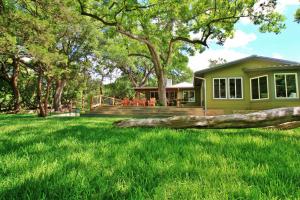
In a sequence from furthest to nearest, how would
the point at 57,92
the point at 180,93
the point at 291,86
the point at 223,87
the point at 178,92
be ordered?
the point at 180,93 → the point at 178,92 → the point at 57,92 → the point at 223,87 → the point at 291,86

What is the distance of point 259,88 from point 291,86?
2.41m

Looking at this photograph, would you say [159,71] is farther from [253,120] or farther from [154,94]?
[253,120]

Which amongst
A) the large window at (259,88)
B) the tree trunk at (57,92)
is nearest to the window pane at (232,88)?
the large window at (259,88)

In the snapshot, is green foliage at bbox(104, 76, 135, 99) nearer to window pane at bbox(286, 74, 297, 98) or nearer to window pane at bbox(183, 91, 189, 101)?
window pane at bbox(183, 91, 189, 101)

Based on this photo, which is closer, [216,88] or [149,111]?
[149,111]

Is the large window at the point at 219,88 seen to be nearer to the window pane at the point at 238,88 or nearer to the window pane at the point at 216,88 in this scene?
the window pane at the point at 216,88

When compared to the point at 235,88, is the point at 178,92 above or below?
above

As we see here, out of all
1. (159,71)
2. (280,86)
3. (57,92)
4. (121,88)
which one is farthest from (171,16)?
(121,88)

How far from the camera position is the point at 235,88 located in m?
22.4

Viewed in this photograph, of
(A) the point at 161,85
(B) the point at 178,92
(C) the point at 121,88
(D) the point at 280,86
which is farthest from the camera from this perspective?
(C) the point at 121,88

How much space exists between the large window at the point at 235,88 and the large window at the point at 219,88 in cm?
52

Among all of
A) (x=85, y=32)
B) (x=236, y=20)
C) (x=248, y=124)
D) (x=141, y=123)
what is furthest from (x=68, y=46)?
(x=248, y=124)

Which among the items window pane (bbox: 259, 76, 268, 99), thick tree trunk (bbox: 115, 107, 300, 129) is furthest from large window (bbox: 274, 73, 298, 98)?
thick tree trunk (bbox: 115, 107, 300, 129)

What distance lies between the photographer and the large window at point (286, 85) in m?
19.6
